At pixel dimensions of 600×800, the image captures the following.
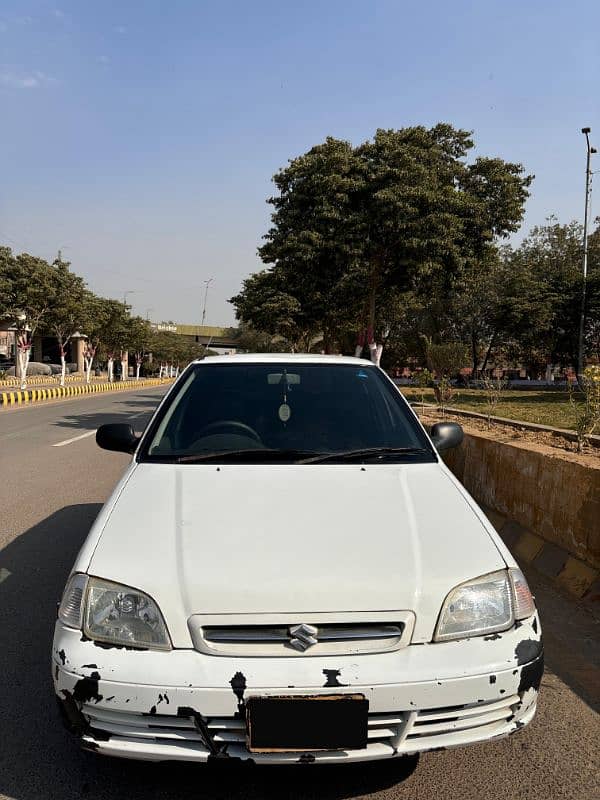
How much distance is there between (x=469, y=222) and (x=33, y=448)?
11452mm

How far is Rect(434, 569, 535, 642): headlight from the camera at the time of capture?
2.12 m

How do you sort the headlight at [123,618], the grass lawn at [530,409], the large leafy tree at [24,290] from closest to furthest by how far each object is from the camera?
the headlight at [123,618], the grass lawn at [530,409], the large leafy tree at [24,290]

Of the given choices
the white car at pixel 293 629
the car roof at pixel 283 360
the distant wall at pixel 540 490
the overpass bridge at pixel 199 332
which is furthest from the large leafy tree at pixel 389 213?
the overpass bridge at pixel 199 332

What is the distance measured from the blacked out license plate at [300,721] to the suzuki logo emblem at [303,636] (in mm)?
146

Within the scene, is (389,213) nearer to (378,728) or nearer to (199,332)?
(378,728)

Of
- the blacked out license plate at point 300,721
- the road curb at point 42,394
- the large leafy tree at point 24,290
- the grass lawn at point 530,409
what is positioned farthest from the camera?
the large leafy tree at point 24,290

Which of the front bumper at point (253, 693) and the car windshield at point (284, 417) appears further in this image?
the car windshield at point (284, 417)

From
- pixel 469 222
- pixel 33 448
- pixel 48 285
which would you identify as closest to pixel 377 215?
pixel 469 222

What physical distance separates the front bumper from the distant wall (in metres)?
2.44

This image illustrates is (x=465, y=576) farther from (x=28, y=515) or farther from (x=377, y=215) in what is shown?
(x=377, y=215)

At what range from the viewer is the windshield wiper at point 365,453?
297 cm

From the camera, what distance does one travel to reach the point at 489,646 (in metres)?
2.10

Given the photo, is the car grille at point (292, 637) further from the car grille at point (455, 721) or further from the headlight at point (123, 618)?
the car grille at point (455, 721)

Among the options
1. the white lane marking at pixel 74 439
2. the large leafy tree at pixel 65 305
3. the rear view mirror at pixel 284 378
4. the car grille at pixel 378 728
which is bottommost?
the white lane marking at pixel 74 439
